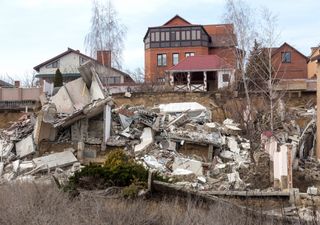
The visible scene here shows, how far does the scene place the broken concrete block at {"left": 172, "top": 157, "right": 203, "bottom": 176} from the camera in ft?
67.1

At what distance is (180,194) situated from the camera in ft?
36.2

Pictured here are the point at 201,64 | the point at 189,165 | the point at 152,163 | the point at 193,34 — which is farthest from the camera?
the point at 193,34

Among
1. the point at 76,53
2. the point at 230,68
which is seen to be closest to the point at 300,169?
the point at 230,68

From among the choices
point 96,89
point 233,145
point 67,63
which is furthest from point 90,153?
point 67,63

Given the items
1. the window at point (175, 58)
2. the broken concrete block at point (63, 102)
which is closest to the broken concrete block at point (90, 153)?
the broken concrete block at point (63, 102)

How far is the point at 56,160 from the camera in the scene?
21453 millimetres

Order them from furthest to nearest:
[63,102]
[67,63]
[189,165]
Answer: [67,63] → [63,102] → [189,165]

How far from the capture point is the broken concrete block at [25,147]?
22578 mm

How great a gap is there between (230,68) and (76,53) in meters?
22.3

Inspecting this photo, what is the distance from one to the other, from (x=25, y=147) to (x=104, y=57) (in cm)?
2149

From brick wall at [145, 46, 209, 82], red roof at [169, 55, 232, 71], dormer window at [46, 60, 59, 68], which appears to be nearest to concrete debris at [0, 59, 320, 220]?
red roof at [169, 55, 232, 71]

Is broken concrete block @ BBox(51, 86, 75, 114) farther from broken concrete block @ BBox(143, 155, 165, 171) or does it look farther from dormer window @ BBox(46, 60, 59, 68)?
dormer window @ BBox(46, 60, 59, 68)

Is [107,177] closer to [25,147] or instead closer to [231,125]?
[25,147]

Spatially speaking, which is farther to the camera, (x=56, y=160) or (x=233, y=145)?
(x=233, y=145)
